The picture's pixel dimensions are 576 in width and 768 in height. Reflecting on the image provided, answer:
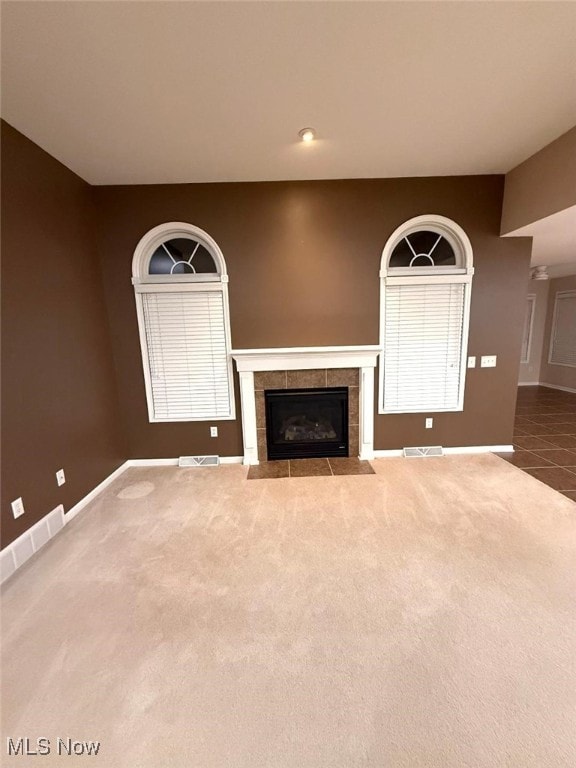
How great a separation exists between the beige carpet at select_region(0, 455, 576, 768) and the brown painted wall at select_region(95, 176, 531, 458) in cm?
134

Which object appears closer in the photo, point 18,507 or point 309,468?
point 18,507

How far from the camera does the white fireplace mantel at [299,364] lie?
3.26 meters

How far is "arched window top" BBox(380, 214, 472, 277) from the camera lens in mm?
3184

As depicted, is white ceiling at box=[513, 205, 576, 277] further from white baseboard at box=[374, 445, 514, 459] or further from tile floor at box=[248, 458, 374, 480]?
tile floor at box=[248, 458, 374, 480]

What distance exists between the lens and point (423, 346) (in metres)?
3.37

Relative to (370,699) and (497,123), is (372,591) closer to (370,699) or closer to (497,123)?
(370,699)

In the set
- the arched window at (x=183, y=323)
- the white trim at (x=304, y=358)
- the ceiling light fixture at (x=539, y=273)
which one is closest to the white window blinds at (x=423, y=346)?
the white trim at (x=304, y=358)

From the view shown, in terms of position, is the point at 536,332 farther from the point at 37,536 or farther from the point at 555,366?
the point at 37,536

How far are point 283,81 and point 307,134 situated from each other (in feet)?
1.65

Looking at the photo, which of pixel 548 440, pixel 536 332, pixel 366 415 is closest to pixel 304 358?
pixel 366 415

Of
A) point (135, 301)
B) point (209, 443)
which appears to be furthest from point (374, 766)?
point (135, 301)

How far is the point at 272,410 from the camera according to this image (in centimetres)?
347

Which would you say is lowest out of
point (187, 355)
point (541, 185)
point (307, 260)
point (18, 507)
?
point (18, 507)

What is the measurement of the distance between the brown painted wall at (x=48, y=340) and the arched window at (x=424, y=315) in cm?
297
